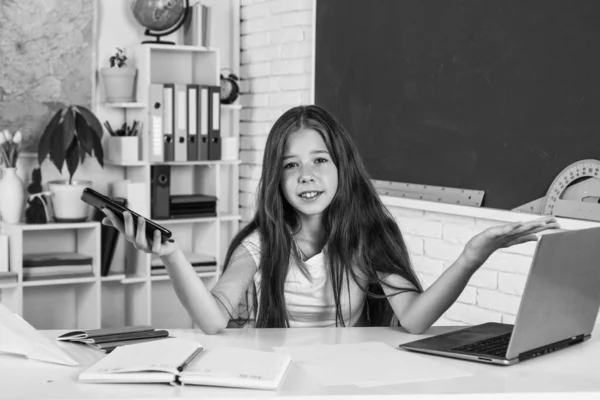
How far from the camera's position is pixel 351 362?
1.65 m

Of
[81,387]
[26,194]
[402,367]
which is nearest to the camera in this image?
[81,387]

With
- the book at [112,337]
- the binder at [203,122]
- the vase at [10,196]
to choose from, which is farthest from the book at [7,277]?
the book at [112,337]

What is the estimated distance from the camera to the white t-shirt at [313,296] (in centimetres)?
224

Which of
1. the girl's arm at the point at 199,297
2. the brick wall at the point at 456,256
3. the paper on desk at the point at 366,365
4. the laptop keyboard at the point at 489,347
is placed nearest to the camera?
the paper on desk at the point at 366,365

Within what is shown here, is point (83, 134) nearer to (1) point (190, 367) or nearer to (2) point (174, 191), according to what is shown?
(2) point (174, 191)

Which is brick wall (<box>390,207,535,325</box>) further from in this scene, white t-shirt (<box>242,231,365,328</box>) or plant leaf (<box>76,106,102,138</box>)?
plant leaf (<box>76,106,102,138</box>)

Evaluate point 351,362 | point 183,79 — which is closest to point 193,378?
point 351,362

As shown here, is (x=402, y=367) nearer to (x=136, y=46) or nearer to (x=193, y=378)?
(x=193, y=378)

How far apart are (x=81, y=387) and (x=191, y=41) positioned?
3293 mm

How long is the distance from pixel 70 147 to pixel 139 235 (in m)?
2.45

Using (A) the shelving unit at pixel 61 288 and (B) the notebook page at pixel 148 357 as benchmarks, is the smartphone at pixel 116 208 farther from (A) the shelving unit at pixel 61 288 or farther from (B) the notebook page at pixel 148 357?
(A) the shelving unit at pixel 61 288

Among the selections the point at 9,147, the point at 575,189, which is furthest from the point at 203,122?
the point at 575,189

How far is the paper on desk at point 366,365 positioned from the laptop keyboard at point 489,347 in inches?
3.3

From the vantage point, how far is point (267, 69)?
457 cm
